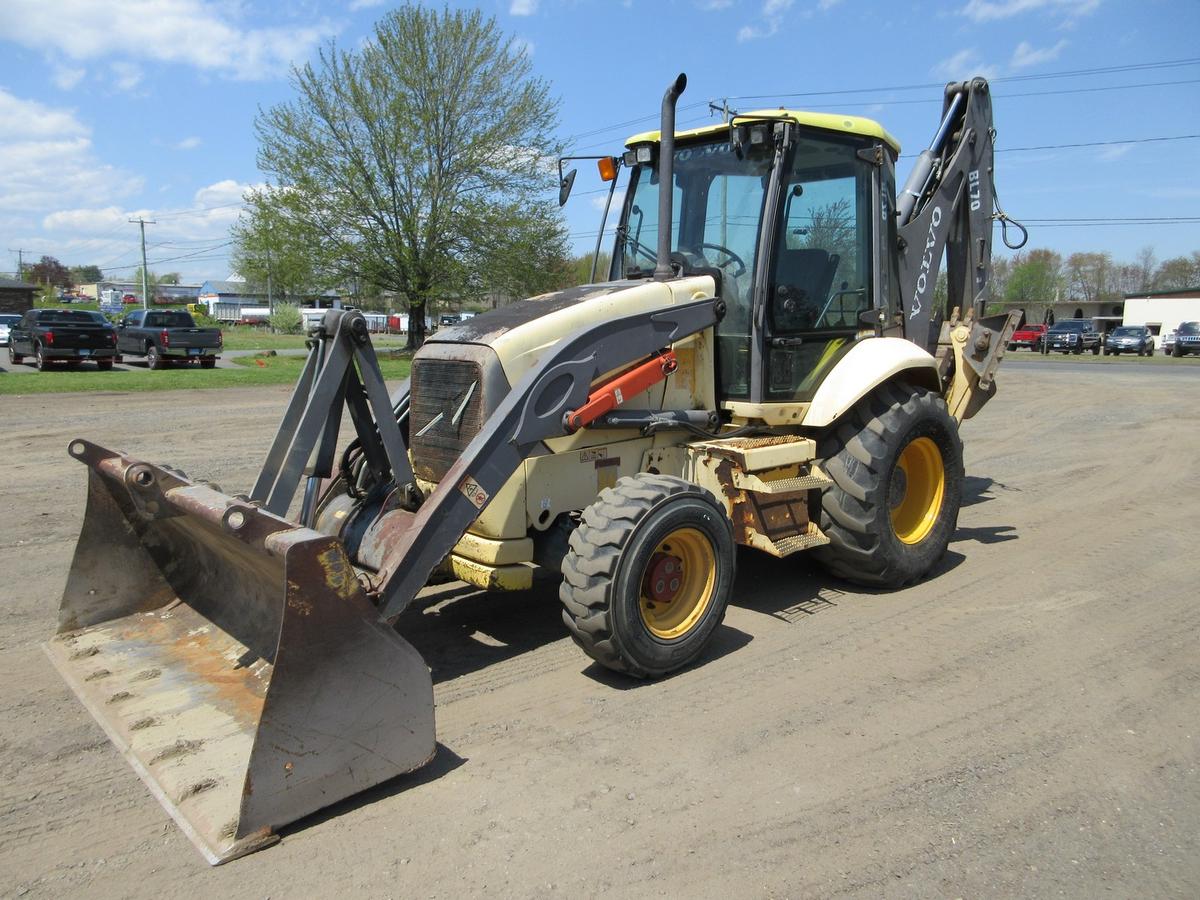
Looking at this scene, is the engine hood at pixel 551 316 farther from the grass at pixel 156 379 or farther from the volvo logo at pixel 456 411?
the grass at pixel 156 379

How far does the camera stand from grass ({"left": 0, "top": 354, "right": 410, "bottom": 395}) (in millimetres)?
17891

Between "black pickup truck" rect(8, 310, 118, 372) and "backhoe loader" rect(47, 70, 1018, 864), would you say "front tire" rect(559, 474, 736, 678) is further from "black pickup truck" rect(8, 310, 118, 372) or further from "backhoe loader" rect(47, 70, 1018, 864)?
"black pickup truck" rect(8, 310, 118, 372)

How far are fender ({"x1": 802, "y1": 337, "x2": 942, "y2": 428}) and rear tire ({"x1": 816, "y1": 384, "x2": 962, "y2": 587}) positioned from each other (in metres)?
0.22

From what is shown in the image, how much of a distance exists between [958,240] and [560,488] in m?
4.98

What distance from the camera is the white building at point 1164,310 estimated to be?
177 ft

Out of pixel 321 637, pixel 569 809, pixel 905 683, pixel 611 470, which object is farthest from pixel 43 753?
pixel 905 683

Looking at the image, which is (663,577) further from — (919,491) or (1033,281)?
(1033,281)

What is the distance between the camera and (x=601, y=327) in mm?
4594

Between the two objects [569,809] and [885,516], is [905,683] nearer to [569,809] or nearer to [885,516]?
[885,516]

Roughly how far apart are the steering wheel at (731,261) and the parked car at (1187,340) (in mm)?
43931

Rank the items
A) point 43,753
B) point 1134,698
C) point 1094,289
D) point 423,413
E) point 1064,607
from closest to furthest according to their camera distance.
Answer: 1. point 43,753
2. point 1134,698
3. point 423,413
4. point 1064,607
5. point 1094,289

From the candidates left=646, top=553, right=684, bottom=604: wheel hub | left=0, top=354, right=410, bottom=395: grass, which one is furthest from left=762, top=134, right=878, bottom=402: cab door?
left=0, top=354, right=410, bottom=395: grass

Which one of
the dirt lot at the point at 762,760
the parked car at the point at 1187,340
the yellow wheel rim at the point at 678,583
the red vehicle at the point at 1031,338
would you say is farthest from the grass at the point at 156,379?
the parked car at the point at 1187,340

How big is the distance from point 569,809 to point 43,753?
2.22m
